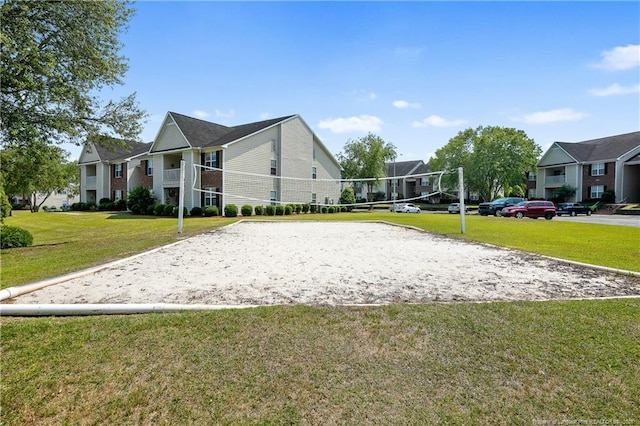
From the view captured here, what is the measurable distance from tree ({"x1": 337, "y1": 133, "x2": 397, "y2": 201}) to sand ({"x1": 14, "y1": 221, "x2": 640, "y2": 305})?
154 feet

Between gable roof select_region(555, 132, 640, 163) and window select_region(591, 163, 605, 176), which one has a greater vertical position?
gable roof select_region(555, 132, 640, 163)

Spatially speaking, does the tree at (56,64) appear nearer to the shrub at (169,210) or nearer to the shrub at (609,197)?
the shrub at (169,210)

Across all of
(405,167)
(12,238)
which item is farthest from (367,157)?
(12,238)

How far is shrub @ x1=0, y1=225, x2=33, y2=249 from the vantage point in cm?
1066

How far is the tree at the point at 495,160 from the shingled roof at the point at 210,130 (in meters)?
29.5

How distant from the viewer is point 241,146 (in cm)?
2909

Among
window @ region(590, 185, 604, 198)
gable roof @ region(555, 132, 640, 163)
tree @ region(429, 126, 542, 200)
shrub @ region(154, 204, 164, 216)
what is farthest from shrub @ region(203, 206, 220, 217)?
window @ region(590, 185, 604, 198)

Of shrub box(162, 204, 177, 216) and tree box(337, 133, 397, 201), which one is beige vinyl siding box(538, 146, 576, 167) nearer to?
tree box(337, 133, 397, 201)

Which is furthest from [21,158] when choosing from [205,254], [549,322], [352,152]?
[352,152]

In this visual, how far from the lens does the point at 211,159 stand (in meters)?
29.1

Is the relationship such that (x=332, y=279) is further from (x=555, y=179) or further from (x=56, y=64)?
(x=555, y=179)

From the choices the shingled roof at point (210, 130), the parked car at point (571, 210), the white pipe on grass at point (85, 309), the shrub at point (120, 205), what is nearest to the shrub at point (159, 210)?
the shingled roof at point (210, 130)

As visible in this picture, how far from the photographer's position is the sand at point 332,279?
16.3 ft

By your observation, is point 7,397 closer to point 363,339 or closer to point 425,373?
point 363,339
